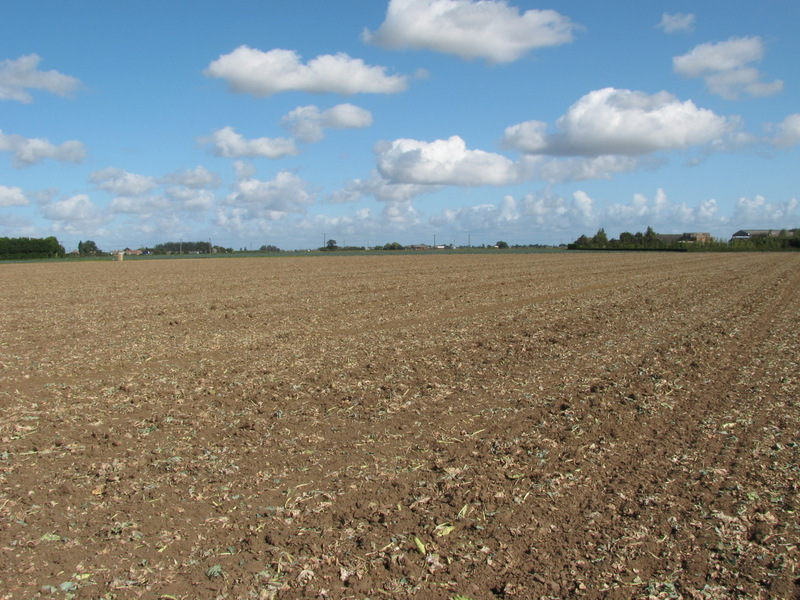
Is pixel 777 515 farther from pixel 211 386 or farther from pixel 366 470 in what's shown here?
pixel 211 386

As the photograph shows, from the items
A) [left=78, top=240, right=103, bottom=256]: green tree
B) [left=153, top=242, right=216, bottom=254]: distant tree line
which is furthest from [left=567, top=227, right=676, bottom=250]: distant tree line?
[left=78, top=240, right=103, bottom=256]: green tree

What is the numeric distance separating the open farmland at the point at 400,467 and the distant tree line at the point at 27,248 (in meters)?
78.9

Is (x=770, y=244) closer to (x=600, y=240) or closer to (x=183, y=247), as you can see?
(x=600, y=240)

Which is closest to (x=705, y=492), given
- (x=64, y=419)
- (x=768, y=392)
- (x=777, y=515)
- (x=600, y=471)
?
(x=777, y=515)

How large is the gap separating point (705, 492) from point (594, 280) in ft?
80.8

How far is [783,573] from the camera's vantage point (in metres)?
3.84

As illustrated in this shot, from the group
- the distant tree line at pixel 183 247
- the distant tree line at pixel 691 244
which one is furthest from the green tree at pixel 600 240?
the distant tree line at pixel 183 247

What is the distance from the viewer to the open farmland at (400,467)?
3.86 meters

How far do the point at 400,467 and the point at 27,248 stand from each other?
8928cm

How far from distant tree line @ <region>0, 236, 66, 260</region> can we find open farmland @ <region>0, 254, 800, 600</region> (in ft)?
259

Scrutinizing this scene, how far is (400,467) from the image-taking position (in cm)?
543

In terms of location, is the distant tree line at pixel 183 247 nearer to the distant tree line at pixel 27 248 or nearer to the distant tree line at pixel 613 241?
the distant tree line at pixel 27 248

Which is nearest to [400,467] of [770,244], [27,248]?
[27,248]

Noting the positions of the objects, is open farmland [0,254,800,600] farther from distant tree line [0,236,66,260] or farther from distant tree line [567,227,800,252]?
distant tree line [567,227,800,252]
